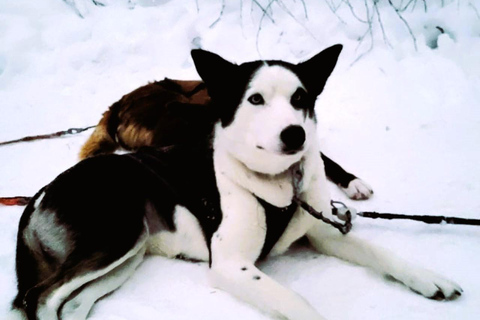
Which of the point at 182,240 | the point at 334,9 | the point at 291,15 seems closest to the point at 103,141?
the point at 182,240

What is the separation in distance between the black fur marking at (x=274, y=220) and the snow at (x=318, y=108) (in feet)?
0.49

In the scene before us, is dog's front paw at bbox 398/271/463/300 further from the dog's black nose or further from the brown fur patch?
the brown fur patch

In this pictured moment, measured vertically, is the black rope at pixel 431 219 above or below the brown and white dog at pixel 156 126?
above

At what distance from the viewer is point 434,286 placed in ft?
5.07

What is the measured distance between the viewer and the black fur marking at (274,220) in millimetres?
1730

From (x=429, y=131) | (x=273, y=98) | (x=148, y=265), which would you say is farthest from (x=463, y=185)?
(x=148, y=265)

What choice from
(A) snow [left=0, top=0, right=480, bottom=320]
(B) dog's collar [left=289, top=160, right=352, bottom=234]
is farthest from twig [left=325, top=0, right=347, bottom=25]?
(B) dog's collar [left=289, top=160, right=352, bottom=234]

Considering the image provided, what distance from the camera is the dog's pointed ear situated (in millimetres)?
1753

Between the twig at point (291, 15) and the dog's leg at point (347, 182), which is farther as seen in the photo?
the twig at point (291, 15)

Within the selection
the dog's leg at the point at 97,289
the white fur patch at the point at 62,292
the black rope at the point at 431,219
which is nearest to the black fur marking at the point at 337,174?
the black rope at the point at 431,219

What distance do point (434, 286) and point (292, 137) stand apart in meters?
0.73

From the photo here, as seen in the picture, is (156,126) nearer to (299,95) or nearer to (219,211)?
(219,211)

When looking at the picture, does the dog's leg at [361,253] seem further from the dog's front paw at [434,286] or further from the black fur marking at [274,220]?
the black fur marking at [274,220]

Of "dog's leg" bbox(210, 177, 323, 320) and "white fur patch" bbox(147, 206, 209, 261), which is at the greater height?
"dog's leg" bbox(210, 177, 323, 320)
